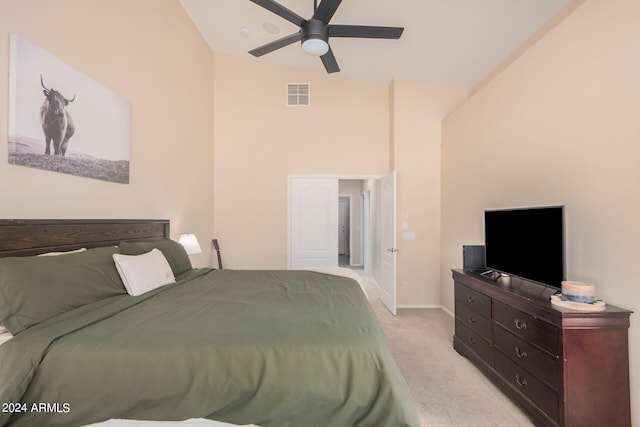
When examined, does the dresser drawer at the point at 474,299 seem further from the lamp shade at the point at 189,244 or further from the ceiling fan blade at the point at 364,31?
the lamp shade at the point at 189,244

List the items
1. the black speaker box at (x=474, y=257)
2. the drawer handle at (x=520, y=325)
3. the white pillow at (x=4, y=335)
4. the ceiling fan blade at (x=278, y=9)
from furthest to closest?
the black speaker box at (x=474, y=257)
the ceiling fan blade at (x=278, y=9)
the drawer handle at (x=520, y=325)
the white pillow at (x=4, y=335)

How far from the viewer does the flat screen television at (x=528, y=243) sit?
6.26 ft

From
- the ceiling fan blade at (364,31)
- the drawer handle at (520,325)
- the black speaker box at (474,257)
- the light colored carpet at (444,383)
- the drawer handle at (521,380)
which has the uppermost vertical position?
the ceiling fan blade at (364,31)

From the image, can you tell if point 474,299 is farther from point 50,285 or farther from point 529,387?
point 50,285

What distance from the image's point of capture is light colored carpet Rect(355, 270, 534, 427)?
186 centimetres

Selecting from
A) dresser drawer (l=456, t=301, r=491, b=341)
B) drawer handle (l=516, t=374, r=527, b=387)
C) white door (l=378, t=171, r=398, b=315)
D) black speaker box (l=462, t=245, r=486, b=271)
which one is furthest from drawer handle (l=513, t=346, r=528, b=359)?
white door (l=378, t=171, r=398, b=315)

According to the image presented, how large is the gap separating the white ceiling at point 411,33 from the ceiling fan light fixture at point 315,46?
2.92 feet

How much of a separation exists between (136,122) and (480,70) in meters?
4.01

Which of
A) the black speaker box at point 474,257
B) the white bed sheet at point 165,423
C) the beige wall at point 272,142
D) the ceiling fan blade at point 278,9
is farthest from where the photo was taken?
the beige wall at point 272,142

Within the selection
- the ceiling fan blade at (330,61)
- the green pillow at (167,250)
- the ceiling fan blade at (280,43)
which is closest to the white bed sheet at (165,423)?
the green pillow at (167,250)

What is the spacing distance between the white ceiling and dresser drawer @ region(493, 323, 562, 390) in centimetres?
282

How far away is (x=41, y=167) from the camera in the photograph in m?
1.78

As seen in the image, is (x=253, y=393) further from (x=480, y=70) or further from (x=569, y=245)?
(x=480, y=70)

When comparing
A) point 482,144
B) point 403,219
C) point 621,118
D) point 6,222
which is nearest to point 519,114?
point 482,144
